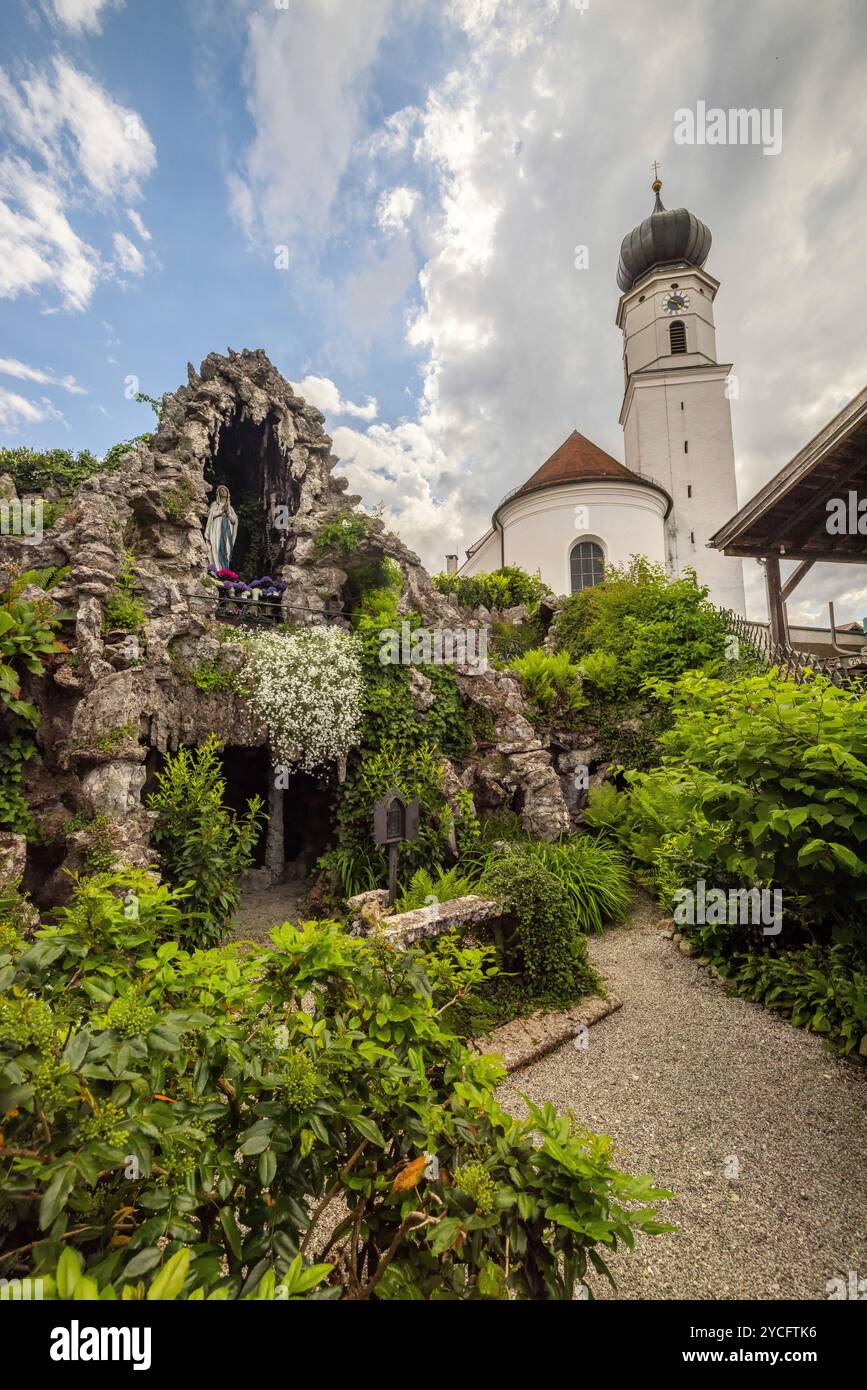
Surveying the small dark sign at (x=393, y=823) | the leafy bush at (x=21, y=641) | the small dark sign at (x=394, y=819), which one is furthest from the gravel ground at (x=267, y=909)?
the leafy bush at (x=21, y=641)

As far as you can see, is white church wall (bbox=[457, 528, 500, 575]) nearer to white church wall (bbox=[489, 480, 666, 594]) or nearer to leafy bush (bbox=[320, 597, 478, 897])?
white church wall (bbox=[489, 480, 666, 594])

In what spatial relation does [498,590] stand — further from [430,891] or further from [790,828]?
[790,828]

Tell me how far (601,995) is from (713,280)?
1400 inches

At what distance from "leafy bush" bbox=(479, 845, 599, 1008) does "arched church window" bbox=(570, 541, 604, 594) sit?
1758 cm

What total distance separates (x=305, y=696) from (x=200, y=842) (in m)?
2.60

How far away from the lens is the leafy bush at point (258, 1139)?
1.04 m

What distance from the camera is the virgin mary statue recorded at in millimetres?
11305

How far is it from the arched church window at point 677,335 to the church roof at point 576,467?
866 centimetres

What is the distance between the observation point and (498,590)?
754 inches

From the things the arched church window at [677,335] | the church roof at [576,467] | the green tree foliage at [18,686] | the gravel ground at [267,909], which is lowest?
the gravel ground at [267,909]

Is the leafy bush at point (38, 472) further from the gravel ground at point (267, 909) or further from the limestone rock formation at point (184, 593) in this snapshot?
the gravel ground at point (267, 909)

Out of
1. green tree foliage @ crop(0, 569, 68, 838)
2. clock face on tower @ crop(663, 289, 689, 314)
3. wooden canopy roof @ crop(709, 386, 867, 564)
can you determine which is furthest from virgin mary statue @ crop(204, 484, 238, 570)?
clock face on tower @ crop(663, 289, 689, 314)
